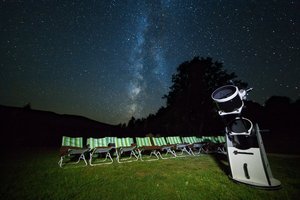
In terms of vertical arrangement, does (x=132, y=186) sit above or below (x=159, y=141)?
below

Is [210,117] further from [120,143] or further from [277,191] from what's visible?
[277,191]

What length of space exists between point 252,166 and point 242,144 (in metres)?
0.54

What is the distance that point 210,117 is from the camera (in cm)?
1997

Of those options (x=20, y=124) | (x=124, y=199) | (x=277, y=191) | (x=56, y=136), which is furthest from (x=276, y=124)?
(x=20, y=124)

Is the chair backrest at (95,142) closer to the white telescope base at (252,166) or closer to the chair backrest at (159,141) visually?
the chair backrest at (159,141)

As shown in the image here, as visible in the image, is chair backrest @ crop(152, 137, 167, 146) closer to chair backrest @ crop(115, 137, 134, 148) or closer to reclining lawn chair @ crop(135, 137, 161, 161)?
reclining lawn chair @ crop(135, 137, 161, 161)

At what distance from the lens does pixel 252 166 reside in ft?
12.6

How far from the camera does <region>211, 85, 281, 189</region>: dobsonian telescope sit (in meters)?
3.70

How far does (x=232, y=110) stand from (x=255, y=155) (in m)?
1.19

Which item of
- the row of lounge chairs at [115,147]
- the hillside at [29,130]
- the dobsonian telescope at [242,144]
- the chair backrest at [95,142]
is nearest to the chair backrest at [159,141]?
the row of lounge chairs at [115,147]

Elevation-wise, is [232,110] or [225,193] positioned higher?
[232,110]

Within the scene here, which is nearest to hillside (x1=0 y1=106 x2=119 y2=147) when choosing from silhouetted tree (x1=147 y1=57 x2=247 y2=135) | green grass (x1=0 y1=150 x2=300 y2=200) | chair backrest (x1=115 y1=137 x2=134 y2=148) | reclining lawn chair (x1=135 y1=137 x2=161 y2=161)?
silhouetted tree (x1=147 y1=57 x2=247 y2=135)

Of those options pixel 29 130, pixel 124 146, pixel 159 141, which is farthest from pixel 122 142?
pixel 29 130

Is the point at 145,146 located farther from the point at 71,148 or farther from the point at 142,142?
the point at 71,148
